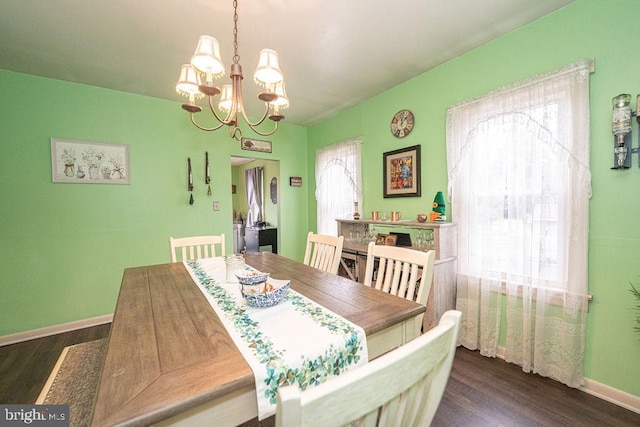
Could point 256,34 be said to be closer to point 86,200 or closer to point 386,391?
point 386,391

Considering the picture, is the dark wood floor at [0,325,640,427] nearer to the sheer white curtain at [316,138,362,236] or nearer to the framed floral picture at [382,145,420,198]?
the framed floral picture at [382,145,420,198]

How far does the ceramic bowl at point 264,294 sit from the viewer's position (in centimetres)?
106

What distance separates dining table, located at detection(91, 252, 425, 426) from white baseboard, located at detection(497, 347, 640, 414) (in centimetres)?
151

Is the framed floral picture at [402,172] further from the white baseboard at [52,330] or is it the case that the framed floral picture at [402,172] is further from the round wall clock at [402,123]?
the white baseboard at [52,330]

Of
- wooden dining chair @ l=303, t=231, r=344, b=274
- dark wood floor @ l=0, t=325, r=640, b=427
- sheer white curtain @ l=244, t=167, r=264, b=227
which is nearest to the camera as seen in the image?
dark wood floor @ l=0, t=325, r=640, b=427

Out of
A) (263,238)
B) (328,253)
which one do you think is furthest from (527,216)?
(263,238)

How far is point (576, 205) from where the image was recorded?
1602 mm

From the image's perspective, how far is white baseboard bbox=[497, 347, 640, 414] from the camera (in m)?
1.47

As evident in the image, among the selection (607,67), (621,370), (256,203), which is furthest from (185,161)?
(621,370)

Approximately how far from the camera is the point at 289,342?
0.80 metres

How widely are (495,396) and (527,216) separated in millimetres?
1221

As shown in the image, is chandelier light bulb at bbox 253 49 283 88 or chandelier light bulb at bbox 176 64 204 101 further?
chandelier light bulb at bbox 176 64 204 101

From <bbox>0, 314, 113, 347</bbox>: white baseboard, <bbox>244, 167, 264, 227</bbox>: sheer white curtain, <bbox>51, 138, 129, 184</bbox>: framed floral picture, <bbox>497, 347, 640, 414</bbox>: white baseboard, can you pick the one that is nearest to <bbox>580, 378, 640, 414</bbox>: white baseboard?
<bbox>497, 347, 640, 414</bbox>: white baseboard

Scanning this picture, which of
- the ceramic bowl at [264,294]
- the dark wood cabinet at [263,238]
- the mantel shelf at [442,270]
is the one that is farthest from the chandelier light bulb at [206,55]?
the dark wood cabinet at [263,238]
